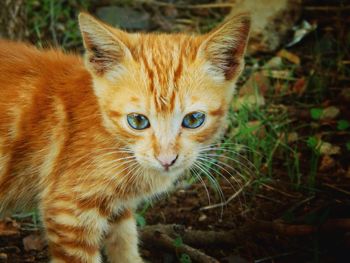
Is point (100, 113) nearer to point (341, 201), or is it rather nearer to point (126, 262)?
point (126, 262)

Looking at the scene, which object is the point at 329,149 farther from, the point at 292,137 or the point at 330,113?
the point at 330,113

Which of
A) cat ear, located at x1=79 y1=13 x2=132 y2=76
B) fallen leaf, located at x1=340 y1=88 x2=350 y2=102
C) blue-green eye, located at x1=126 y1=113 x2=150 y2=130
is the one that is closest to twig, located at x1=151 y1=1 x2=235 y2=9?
fallen leaf, located at x1=340 y1=88 x2=350 y2=102

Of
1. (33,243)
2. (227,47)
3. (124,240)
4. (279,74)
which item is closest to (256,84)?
(279,74)

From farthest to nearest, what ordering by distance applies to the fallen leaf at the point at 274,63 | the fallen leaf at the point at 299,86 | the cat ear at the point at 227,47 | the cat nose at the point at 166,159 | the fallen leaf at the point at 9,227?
the fallen leaf at the point at 274,63 < the fallen leaf at the point at 299,86 < the fallen leaf at the point at 9,227 < the cat ear at the point at 227,47 < the cat nose at the point at 166,159

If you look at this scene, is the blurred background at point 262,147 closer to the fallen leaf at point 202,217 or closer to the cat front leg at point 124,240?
the fallen leaf at point 202,217

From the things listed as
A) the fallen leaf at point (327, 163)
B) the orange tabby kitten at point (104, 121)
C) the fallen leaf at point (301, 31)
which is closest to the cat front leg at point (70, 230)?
the orange tabby kitten at point (104, 121)

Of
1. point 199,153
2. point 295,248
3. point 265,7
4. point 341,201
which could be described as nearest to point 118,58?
point 199,153

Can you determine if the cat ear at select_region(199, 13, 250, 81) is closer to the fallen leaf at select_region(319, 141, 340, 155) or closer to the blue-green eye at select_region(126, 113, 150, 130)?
the blue-green eye at select_region(126, 113, 150, 130)
